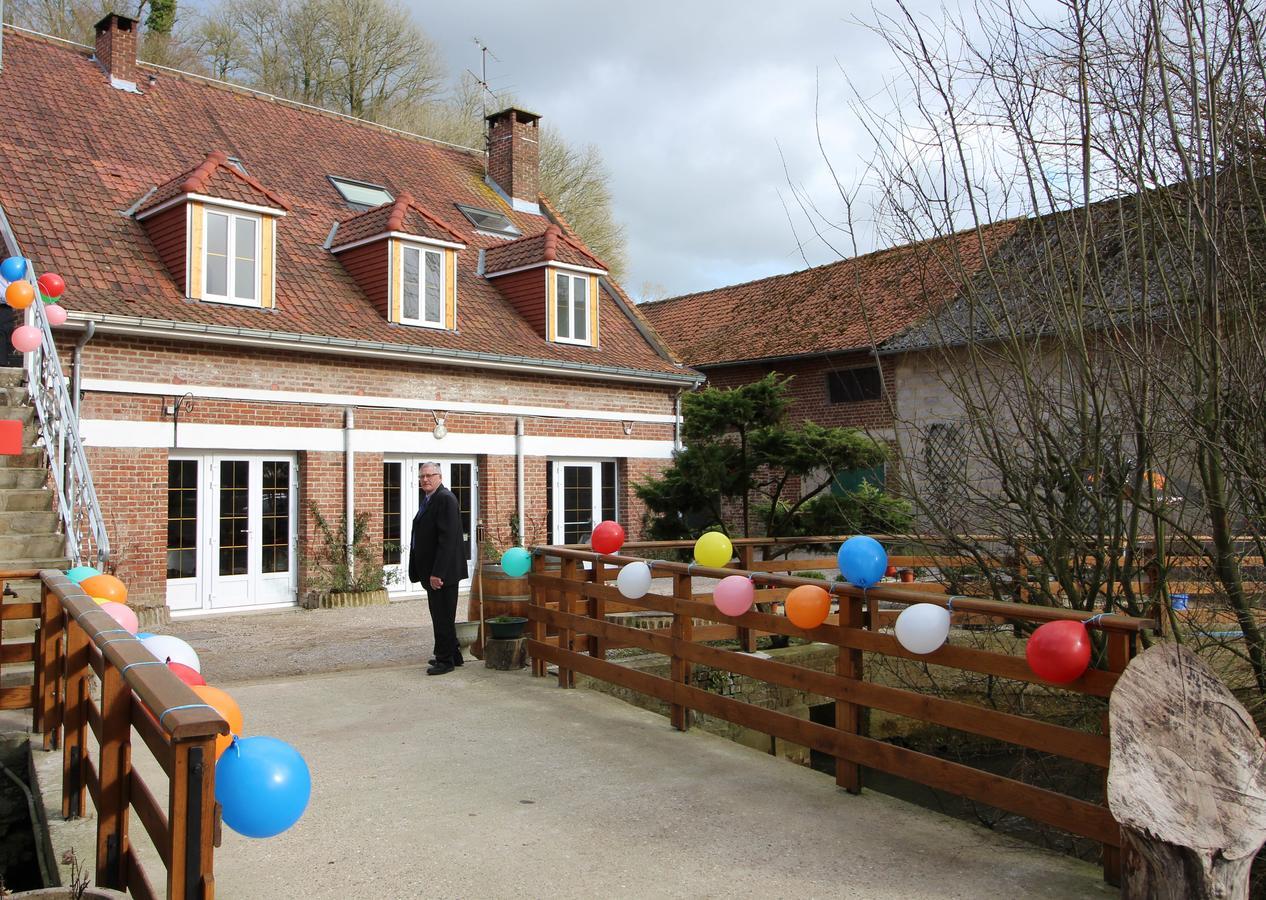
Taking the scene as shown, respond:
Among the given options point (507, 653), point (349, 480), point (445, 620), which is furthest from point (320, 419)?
point (507, 653)

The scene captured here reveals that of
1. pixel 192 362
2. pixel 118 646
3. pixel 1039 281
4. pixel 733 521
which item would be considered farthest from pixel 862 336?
pixel 118 646

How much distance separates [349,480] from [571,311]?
5.14m

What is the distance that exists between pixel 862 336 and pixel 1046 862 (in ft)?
51.9

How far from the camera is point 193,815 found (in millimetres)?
2611

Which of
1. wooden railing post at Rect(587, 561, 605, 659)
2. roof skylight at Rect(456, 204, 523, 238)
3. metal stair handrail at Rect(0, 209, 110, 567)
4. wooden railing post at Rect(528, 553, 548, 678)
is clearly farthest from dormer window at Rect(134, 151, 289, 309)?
wooden railing post at Rect(587, 561, 605, 659)

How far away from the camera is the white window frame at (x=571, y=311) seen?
56.5 ft

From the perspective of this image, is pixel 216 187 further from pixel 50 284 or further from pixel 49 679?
pixel 49 679

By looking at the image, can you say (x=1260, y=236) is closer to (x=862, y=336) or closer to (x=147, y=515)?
(x=147, y=515)

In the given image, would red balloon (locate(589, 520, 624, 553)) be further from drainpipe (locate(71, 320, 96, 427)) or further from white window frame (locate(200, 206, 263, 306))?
white window frame (locate(200, 206, 263, 306))

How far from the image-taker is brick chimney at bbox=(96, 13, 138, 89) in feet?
53.1

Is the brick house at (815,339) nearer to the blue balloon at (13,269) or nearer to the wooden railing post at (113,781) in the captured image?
the blue balloon at (13,269)

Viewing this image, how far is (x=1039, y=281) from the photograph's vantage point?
18.8 feet

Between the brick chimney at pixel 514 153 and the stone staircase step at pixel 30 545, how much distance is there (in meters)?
13.5

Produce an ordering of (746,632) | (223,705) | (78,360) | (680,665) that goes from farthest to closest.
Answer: (78,360), (746,632), (680,665), (223,705)
